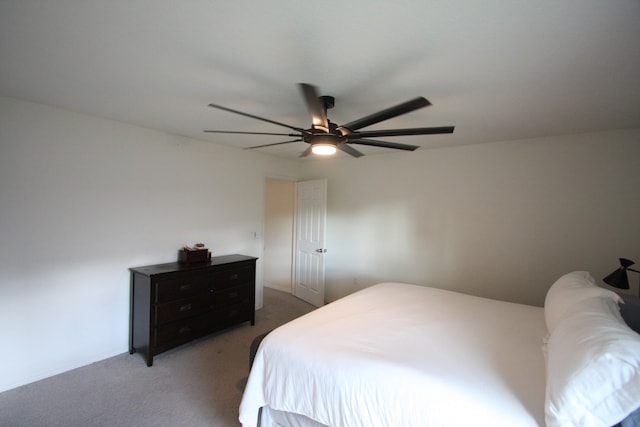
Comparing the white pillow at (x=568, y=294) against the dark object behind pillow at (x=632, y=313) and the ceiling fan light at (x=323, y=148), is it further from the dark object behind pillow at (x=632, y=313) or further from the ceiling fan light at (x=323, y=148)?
the ceiling fan light at (x=323, y=148)

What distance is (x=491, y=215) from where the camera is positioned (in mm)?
3271

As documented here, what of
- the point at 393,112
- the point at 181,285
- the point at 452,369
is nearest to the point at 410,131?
the point at 393,112

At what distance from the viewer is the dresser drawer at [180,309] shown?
273cm

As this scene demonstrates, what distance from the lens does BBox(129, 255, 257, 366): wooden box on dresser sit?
8.86 feet

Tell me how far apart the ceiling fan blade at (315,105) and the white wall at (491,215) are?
2.38m

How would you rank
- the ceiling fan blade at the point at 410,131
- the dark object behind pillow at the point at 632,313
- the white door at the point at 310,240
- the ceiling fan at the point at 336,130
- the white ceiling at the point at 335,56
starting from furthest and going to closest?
1. the white door at the point at 310,240
2. the dark object behind pillow at the point at 632,313
3. the ceiling fan blade at the point at 410,131
4. the ceiling fan at the point at 336,130
5. the white ceiling at the point at 335,56

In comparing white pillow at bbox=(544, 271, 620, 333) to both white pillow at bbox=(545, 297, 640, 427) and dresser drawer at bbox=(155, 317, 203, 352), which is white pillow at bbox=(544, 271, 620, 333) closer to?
white pillow at bbox=(545, 297, 640, 427)

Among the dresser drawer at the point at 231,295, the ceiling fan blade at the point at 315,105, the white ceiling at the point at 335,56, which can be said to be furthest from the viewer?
the dresser drawer at the point at 231,295

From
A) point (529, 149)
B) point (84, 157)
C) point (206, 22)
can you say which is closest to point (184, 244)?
point (84, 157)

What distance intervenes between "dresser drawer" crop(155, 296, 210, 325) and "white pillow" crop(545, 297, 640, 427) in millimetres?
2964

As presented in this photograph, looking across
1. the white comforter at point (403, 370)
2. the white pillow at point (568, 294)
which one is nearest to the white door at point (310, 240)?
the white comforter at point (403, 370)

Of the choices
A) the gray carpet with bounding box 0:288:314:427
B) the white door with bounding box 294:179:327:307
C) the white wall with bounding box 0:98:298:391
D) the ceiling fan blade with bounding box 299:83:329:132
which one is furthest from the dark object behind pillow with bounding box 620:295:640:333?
the white wall with bounding box 0:98:298:391

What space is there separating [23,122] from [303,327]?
289 cm

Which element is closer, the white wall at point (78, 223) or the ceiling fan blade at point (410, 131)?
the ceiling fan blade at point (410, 131)
